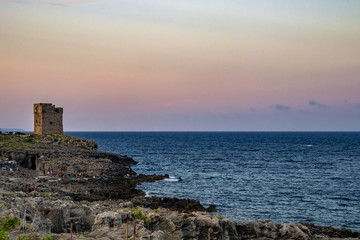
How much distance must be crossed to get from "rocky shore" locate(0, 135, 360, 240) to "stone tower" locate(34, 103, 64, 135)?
612 centimetres

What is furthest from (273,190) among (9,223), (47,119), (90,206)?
(47,119)

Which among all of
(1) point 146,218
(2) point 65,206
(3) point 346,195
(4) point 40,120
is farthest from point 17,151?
(3) point 346,195

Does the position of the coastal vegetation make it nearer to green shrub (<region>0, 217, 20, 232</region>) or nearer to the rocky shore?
the rocky shore

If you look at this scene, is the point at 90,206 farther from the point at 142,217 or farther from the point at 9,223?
the point at 9,223

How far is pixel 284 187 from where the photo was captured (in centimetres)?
6312

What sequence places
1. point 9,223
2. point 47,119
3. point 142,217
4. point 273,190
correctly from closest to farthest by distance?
point 9,223, point 142,217, point 273,190, point 47,119

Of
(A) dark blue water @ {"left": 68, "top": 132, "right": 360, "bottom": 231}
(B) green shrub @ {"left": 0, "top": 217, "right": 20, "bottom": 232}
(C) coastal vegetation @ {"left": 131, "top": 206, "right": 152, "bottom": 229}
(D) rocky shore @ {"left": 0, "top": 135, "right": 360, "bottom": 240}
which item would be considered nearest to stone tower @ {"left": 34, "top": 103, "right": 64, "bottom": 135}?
(D) rocky shore @ {"left": 0, "top": 135, "right": 360, "bottom": 240}

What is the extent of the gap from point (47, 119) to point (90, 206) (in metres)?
65.6

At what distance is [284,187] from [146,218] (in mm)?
38821

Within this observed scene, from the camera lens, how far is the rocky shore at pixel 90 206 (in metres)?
27.1

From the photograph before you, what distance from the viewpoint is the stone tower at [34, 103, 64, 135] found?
95.4 meters

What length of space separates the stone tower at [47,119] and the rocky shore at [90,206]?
6.12 m

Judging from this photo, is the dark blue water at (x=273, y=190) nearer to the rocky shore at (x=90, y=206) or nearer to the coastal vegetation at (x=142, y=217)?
the rocky shore at (x=90, y=206)

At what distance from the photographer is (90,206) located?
35.2 meters
